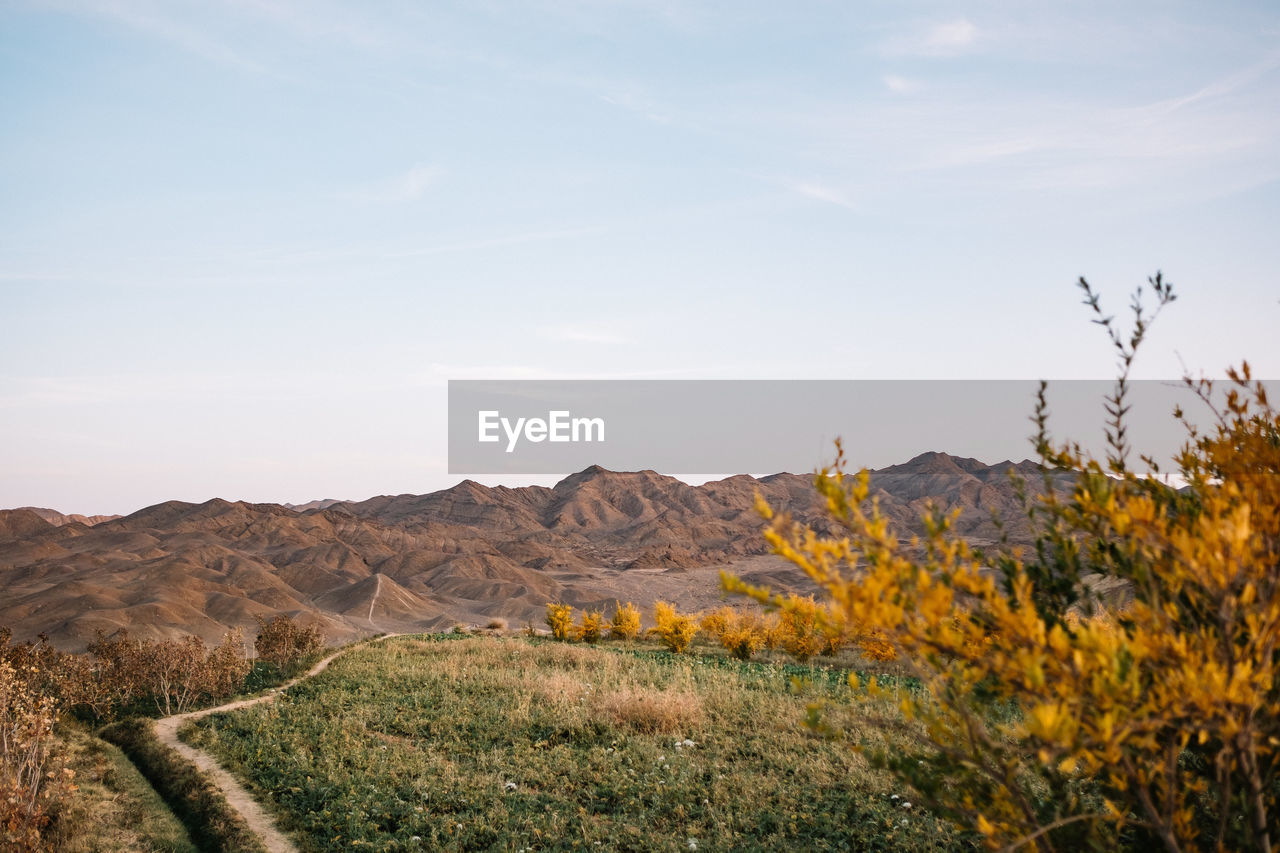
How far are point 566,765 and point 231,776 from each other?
4.92 meters

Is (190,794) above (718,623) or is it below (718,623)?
above

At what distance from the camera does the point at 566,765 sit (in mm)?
10367

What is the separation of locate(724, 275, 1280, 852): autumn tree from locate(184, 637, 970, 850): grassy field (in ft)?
7.49

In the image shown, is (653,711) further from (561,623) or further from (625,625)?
(625,625)

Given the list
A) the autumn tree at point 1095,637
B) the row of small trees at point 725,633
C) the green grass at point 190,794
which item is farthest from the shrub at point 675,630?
the autumn tree at point 1095,637

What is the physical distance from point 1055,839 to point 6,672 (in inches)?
480

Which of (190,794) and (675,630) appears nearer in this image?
(190,794)

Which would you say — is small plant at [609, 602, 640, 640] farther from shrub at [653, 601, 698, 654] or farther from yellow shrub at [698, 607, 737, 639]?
shrub at [653, 601, 698, 654]

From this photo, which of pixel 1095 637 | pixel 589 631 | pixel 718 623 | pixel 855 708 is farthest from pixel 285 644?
pixel 1095 637

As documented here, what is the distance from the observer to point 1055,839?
3.29 meters

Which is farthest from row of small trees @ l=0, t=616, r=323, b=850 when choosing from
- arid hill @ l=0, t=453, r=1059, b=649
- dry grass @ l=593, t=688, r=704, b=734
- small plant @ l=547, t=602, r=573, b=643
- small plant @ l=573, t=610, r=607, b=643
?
arid hill @ l=0, t=453, r=1059, b=649

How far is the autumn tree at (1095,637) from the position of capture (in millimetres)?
2426

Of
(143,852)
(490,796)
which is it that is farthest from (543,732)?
(143,852)

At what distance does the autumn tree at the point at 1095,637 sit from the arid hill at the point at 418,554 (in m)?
25.0
